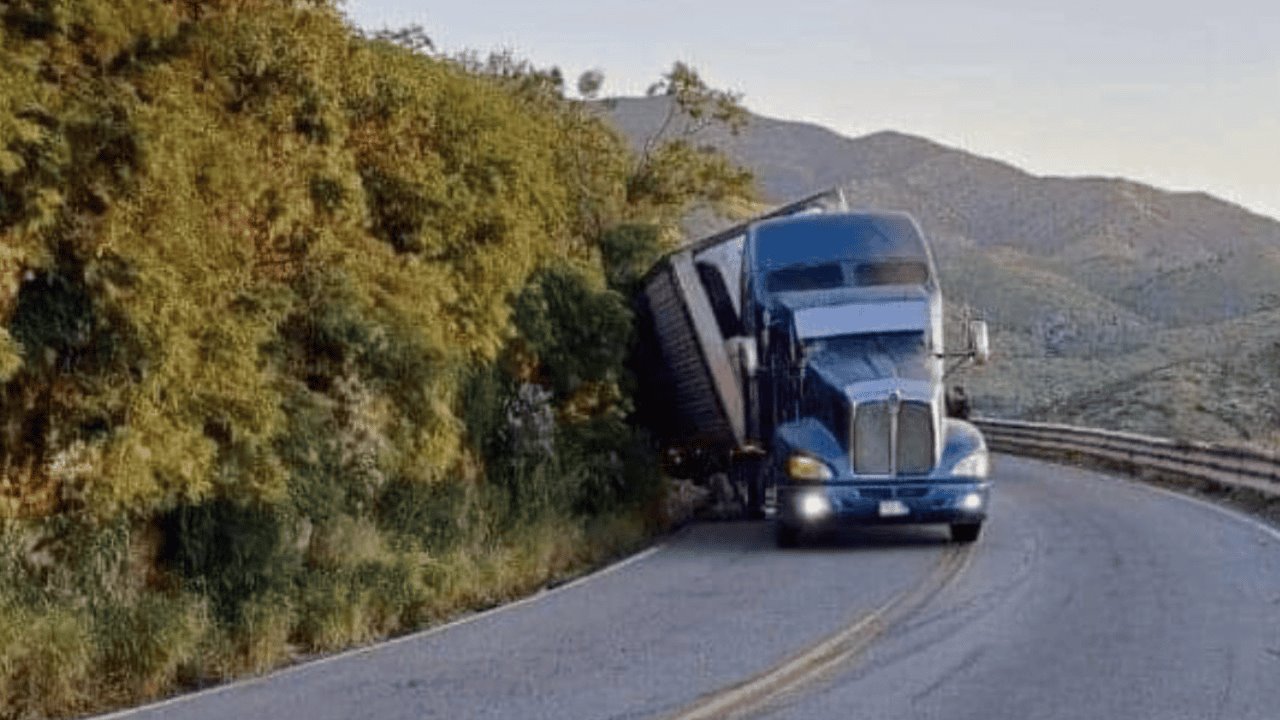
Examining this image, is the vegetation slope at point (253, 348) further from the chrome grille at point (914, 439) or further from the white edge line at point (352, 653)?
the chrome grille at point (914, 439)

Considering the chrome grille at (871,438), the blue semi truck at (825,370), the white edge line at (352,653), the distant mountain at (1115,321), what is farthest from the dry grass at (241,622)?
the distant mountain at (1115,321)

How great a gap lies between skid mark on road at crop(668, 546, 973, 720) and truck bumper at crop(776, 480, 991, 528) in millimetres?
3366

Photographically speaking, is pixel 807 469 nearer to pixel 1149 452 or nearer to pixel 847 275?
pixel 847 275

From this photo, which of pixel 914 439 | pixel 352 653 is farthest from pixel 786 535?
pixel 352 653

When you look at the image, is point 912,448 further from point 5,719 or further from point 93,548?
point 5,719

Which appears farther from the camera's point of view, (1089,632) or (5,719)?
(1089,632)

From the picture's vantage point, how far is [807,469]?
19.5 m

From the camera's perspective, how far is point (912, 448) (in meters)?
Result: 19.6

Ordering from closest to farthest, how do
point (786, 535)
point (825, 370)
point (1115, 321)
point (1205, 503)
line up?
point (786, 535) < point (825, 370) < point (1205, 503) < point (1115, 321)

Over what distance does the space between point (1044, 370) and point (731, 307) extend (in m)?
76.7

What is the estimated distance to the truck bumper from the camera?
19359 mm

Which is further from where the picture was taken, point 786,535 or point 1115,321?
point 1115,321

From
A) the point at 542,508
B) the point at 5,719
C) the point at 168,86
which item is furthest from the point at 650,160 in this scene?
the point at 5,719

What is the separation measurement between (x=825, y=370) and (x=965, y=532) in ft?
8.19
